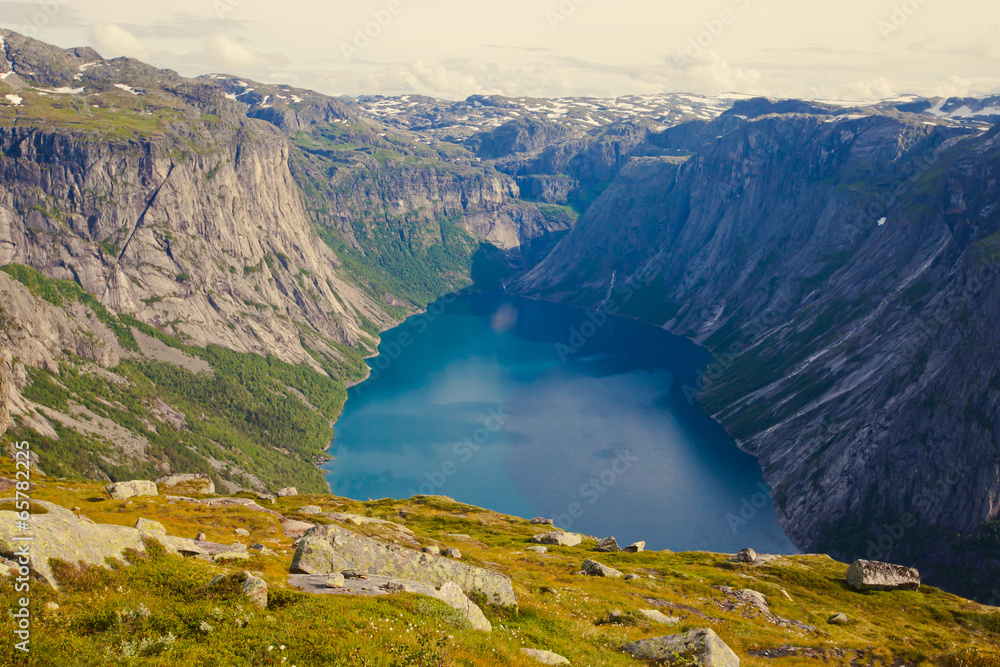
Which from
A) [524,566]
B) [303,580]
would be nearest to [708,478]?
[524,566]

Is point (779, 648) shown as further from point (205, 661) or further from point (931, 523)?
point (931, 523)

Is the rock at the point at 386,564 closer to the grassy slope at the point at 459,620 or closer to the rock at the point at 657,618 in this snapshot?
the grassy slope at the point at 459,620

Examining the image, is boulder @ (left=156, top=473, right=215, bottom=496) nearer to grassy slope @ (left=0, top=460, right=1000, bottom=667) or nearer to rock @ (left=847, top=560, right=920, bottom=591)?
grassy slope @ (left=0, top=460, right=1000, bottom=667)

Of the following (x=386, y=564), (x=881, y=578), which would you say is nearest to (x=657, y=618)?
(x=386, y=564)

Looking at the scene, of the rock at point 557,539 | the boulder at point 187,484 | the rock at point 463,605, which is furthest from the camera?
the boulder at point 187,484

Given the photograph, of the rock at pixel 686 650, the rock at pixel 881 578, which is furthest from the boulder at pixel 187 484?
the rock at pixel 881 578
